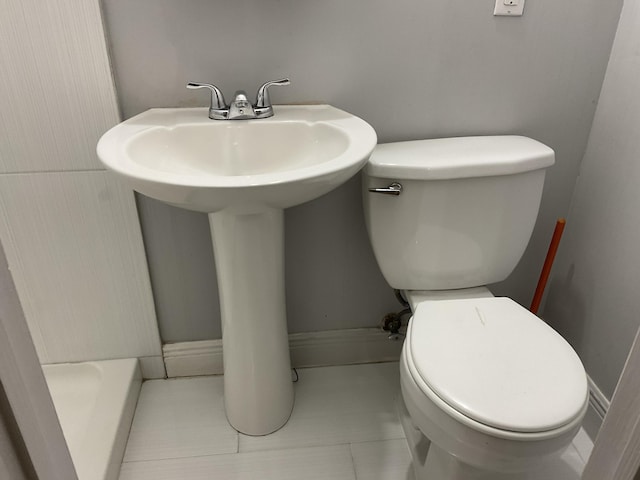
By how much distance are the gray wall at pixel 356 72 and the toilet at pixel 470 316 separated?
4.6 inches

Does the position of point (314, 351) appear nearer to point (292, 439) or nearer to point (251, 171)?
point (292, 439)

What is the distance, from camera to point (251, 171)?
1159 millimetres

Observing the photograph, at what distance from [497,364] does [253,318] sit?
0.56 m

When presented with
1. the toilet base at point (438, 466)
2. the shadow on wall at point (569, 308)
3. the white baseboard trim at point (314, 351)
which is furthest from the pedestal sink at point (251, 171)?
the shadow on wall at point (569, 308)

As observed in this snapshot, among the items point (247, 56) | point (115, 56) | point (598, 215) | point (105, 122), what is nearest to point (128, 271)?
point (105, 122)

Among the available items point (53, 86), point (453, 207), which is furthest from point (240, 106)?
point (453, 207)

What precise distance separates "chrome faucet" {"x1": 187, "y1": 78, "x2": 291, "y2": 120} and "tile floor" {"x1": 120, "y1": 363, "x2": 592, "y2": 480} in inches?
32.9

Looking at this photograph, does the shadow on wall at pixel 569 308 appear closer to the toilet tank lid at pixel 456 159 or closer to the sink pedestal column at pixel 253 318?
the toilet tank lid at pixel 456 159

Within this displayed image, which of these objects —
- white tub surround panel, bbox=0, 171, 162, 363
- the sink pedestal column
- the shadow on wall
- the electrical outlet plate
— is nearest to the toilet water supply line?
the shadow on wall

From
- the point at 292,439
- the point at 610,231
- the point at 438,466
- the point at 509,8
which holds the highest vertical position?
the point at 509,8

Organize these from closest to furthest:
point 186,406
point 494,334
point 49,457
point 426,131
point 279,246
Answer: point 49,457 → point 494,334 → point 279,246 → point 426,131 → point 186,406

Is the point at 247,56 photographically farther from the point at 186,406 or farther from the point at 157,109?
the point at 186,406

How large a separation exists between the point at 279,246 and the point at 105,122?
0.51 m

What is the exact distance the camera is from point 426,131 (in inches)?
50.6
